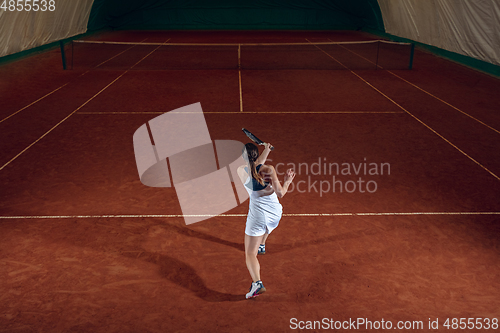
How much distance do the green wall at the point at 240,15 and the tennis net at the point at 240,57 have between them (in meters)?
12.9

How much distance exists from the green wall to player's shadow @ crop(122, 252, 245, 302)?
31.7 metres

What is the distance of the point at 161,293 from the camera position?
389 centimetres

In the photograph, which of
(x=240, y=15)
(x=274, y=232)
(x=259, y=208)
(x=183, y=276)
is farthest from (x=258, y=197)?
(x=240, y=15)

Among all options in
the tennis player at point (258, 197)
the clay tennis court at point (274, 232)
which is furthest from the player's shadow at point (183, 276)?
the tennis player at point (258, 197)

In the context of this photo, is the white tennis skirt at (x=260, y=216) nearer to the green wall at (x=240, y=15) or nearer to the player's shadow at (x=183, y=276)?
the player's shadow at (x=183, y=276)

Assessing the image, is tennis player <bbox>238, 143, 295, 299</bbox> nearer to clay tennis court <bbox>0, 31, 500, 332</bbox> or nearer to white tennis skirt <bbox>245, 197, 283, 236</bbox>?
white tennis skirt <bbox>245, 197, 283, 236</bbox>

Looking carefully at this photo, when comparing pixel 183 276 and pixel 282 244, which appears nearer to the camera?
pixel 183 276

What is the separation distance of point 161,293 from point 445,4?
1851cm

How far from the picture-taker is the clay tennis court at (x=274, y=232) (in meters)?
3.71

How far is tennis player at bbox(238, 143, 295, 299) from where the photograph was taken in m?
3.58

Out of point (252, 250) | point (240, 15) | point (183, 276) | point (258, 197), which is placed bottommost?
point (183, 276)

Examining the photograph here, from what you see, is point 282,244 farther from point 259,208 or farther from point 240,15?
point 240,15

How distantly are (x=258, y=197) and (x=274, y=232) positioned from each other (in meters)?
1.44

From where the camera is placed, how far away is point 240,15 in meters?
34.1
